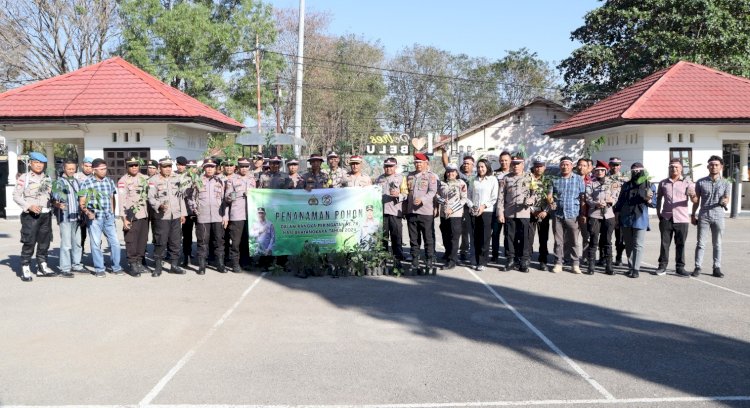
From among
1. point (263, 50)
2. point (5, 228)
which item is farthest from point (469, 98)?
point (5, 228)

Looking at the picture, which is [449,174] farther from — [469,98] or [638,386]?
[469,98]

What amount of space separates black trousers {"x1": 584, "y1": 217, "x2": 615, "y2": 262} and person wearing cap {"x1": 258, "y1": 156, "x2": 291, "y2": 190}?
5.17 meters

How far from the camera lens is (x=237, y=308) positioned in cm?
778

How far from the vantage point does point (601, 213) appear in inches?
401

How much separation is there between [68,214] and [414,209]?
5522mm

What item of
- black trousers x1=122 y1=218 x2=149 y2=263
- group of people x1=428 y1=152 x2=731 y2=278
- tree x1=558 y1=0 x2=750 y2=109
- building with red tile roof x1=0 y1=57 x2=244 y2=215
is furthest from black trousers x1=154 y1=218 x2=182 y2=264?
tree x1=558 y1=0 x2=750 y2=109

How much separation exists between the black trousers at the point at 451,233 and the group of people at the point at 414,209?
0.06 ft

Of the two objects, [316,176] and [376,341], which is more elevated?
[316,176]

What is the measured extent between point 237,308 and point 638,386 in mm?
4736

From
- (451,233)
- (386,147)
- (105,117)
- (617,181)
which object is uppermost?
(386,147)

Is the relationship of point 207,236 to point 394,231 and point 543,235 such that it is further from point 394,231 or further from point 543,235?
point 543,235

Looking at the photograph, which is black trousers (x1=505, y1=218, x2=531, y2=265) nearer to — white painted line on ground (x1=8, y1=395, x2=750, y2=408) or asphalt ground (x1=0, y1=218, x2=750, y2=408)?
asphalt ground (x1=0, y1=218, x2=750, y2=408)

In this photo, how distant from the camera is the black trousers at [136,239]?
9945 mm

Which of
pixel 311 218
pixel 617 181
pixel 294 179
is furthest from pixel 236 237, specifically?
pixel 617 181
